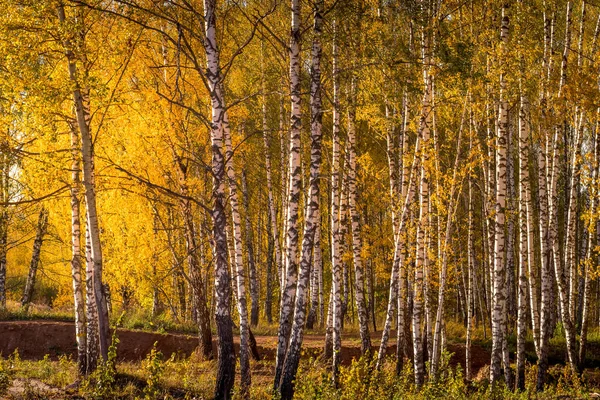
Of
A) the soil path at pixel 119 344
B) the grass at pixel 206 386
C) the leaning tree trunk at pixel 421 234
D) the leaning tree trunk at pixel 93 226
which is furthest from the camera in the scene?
the soil path at pixel 119 344

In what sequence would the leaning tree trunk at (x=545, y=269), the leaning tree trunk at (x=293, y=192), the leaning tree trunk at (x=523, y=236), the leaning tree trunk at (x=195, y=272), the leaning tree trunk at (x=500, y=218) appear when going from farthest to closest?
the leaning tree trunk at (x=195, y=272), the leaning tree trunk at (x=545, y=269), the leaning tree trunk at (x=523, y=236), the leaning tree trunk at (x=500, y=218), the leaning tree trunk at (x=293, y=192)

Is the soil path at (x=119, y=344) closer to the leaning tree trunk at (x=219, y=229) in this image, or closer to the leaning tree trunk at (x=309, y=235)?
the leaning tree trunk at (x=309, y=235)

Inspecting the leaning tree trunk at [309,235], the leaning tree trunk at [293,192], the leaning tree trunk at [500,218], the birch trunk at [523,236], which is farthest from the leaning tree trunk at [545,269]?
the leaning tree trunk at [293,192]

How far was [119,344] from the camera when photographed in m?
16.8

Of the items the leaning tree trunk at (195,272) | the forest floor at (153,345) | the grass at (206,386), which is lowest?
the forest floor at (153,345)

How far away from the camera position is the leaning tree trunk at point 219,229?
8133 millimetres

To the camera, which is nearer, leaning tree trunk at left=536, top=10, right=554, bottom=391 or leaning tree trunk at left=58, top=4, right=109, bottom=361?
leaning tree trunk at left=58, top=4, right=109, bottom=361

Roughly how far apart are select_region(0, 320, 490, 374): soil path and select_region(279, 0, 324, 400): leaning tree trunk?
26.3ft

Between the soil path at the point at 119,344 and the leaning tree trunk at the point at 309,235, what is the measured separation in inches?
316

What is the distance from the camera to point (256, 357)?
15.2m

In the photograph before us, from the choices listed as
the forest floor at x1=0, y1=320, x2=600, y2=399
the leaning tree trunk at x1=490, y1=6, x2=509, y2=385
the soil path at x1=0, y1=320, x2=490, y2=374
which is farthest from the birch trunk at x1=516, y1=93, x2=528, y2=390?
the soil path at x1=0, y1=320, x2=490, y2=374

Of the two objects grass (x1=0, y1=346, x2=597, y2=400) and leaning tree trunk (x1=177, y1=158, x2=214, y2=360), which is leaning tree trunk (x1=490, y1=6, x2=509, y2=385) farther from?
leaning tree trunk (x1=177, y1=158, x2=214, y2=360)

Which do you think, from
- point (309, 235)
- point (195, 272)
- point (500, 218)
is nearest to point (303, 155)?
point (195, 272)

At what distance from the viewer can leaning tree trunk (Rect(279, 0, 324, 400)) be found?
8.41 meters
